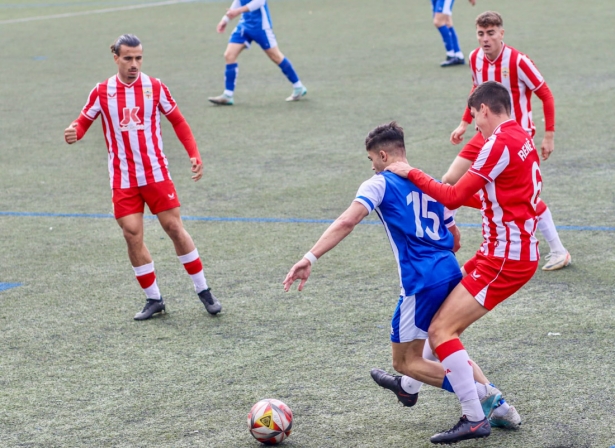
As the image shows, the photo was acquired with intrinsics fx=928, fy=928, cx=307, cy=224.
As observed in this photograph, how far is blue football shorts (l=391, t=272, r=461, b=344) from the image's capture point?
15.0 feet

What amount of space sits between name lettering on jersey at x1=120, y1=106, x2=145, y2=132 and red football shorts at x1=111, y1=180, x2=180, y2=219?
0.42 metres

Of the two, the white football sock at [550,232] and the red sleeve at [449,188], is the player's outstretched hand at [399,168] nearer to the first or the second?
the red sleeve at [449,188]

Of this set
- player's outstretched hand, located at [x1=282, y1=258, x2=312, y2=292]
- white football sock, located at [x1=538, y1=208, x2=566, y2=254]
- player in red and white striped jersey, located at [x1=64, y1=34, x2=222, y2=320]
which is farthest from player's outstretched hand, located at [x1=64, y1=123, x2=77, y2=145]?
white football sock, located at [x1=538, y1=208, x2=566, y2=254]

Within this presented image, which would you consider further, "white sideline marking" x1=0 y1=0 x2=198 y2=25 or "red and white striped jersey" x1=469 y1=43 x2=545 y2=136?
"white sideline marking" x1=0 y1=0 x2=198 y2=25

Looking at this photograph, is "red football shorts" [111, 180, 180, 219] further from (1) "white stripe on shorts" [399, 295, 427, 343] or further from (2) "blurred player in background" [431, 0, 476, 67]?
(2) "blurred player in background" [431, 0, 476, 67]

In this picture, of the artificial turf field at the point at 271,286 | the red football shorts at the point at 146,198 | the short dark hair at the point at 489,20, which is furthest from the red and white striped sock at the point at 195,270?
the short dark hair at the point at 489,20

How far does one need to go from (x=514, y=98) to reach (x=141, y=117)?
2.91 metres

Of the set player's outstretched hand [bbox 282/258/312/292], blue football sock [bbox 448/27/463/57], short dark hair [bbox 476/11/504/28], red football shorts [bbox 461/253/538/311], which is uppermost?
short dark hair [bbox 476/11/504/28]

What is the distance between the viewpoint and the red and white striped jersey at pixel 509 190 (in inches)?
178

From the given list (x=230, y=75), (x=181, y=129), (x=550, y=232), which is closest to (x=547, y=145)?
(x=550, y=232)

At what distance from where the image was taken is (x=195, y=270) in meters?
6.58

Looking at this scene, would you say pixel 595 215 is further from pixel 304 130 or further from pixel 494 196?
pixel 304 130

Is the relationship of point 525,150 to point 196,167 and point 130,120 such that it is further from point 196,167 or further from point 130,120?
point 130,120

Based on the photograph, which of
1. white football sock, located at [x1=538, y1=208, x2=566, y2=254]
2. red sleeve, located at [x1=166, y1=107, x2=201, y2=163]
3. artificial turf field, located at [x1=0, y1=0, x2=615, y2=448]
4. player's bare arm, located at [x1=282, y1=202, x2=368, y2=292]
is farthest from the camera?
white football sock, located at [x1=538, y1=208, x2=566, y2=254]
